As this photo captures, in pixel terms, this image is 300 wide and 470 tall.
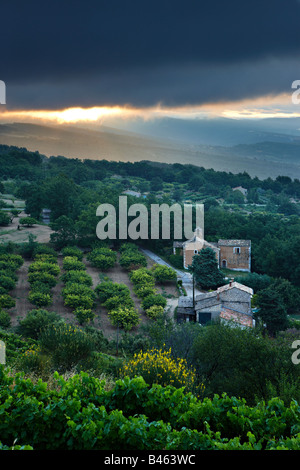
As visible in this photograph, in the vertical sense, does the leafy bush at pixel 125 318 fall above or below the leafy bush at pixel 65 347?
below

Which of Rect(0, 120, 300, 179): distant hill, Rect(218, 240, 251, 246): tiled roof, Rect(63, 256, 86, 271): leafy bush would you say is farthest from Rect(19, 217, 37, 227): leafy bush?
Rect(0, 120, 300, 179): distant hill

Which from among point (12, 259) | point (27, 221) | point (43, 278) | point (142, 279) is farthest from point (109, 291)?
point (27, 221)

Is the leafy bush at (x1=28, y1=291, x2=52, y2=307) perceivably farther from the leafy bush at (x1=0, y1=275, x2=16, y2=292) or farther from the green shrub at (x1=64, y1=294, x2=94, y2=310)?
the leafy bush at (x1=0, y1=275, x2=16, y2=292)

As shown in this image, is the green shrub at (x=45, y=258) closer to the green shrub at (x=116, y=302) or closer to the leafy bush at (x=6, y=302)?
the leafy bush at (x=6, y=302)

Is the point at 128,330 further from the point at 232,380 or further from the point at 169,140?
the point at 169,140

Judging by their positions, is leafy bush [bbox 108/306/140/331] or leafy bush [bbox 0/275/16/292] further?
leafy bush [bbox 0/275/16/292]

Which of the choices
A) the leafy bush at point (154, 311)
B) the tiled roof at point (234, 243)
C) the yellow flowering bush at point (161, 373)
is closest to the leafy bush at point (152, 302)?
the leafy bush at point (154, 311)
